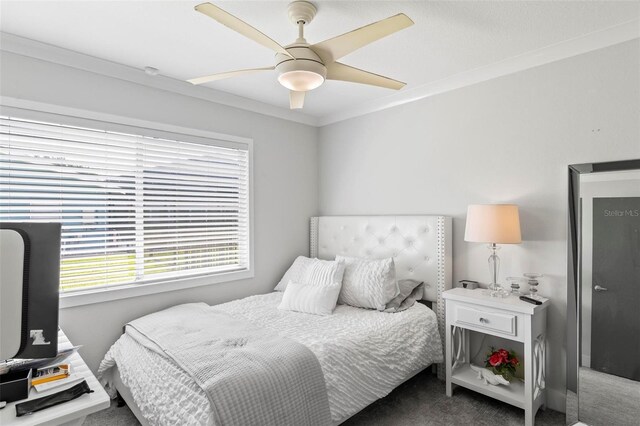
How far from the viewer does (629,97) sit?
209 centimetres

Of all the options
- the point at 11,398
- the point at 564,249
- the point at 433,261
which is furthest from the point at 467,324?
the point at 11,398

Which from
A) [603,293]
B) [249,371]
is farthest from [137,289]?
[603,293]

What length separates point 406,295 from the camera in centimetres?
281

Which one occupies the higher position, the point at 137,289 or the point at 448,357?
the point at 137,289

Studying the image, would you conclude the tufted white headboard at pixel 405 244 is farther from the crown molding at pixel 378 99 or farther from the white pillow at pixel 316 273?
the crown molding at pixel 378 99

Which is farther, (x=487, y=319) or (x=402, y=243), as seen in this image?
(x=402, y=243)

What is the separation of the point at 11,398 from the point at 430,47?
2.71 metres

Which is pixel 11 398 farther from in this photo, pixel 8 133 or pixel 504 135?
pixel 504 135

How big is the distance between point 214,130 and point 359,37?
1.91m

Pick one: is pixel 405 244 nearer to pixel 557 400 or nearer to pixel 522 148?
pixel 522 148

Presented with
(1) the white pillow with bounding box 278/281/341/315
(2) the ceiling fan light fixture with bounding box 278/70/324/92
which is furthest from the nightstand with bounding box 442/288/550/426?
(2) the ceiling fan light fixture with bounding box 278/70/324/92

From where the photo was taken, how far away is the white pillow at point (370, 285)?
273 cm

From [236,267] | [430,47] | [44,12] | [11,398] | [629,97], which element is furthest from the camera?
[236,267]

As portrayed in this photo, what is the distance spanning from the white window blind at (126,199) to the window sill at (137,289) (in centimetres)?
6
